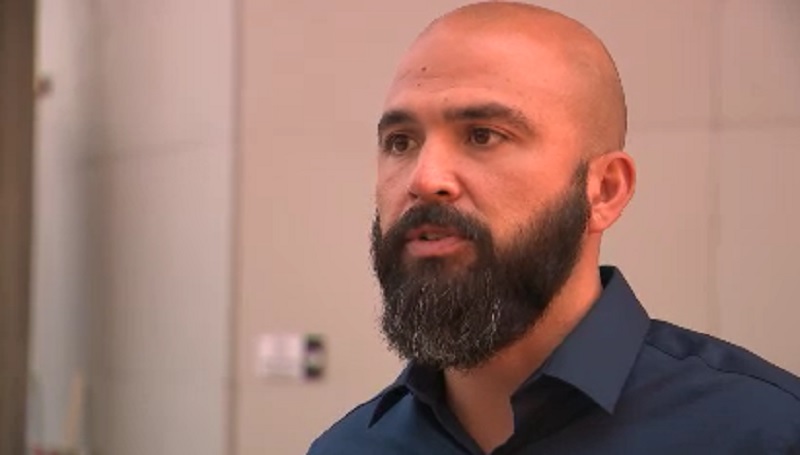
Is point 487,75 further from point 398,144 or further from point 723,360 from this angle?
point 723,360

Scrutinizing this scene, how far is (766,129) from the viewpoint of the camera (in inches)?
94.7

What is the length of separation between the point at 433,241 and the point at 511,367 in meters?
0.18

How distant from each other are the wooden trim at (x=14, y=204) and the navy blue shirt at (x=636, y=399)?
2.30 metres

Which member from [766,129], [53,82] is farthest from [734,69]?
[53,82]

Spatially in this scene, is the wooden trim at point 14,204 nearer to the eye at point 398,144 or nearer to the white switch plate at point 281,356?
the white switch plate at point 281,356

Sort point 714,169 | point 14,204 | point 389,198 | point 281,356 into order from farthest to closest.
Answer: point 14,204, point 281,356, point 714,169, point 389,198

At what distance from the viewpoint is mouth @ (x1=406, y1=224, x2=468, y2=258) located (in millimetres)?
1164

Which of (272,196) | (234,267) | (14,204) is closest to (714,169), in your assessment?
(272,196)

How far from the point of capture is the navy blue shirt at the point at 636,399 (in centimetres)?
109

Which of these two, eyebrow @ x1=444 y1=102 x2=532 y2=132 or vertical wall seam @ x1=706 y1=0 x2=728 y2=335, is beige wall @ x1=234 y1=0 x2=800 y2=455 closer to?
vertical wall seam @ x1=706 y1=0 x2=728 y2=335

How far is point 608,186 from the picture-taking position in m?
1.27

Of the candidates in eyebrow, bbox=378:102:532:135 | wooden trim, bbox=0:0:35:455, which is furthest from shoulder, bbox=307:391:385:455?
wooden trim, bbox=0:0:35:455

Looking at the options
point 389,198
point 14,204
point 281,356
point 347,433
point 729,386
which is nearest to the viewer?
point 729,386

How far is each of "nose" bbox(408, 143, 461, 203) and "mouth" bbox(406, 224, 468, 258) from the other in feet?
0.12
